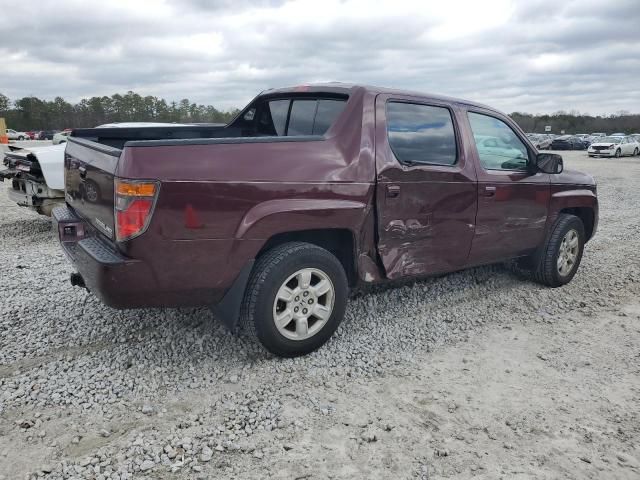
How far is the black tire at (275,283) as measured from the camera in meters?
3.15

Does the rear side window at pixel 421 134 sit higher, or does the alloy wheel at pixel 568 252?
the rear side window at pixel 421 134

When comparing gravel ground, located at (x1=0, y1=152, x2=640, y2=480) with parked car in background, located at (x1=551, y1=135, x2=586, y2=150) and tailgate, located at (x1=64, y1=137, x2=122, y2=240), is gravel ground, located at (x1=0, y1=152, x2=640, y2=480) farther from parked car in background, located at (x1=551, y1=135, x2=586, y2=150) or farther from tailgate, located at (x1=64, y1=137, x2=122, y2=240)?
parked car in background, located at (x1=551, y1=135, x2=586, y2=150)

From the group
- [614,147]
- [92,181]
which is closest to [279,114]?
[92,181]

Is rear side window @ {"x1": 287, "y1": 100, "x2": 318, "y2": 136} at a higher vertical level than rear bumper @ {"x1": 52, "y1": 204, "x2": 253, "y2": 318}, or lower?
higher

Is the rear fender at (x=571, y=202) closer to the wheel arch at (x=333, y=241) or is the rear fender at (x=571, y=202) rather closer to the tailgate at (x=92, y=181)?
the wheel arch at (x=333, y=241)

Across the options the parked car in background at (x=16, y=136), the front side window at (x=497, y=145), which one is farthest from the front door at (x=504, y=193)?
the parked car in background at (x=16, y=136)

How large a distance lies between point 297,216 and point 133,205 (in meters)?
0.99

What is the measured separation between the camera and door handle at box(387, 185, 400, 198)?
11.7ft

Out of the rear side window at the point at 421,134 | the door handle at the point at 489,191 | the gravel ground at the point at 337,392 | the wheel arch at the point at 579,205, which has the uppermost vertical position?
the rear side window at the point at 421,134

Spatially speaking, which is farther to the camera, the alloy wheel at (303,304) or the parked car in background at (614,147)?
the parked car in background at (614,147)

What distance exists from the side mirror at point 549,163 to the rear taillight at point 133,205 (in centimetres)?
360

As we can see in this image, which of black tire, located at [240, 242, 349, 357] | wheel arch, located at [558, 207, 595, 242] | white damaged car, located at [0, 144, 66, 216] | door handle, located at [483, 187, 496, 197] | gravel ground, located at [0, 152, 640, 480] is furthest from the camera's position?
white damaged car, located at [0, 144, 66, 216]

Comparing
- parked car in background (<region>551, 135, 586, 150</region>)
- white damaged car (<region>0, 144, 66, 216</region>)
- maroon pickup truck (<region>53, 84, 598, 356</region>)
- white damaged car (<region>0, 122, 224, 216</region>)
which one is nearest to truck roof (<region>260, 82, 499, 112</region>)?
maroon pickup truck (<region>53, 84, 598, 356</region>)

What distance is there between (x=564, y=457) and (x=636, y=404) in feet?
2.85
